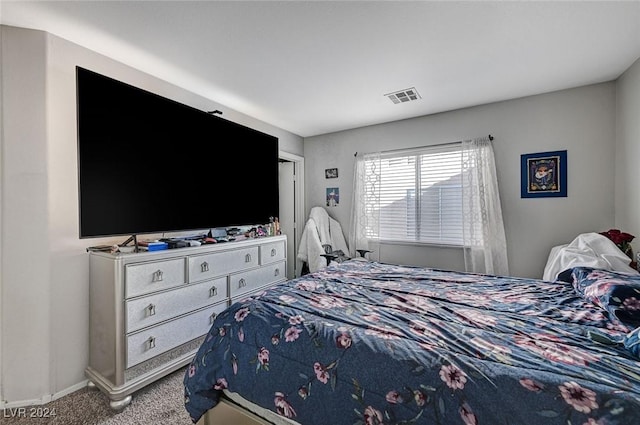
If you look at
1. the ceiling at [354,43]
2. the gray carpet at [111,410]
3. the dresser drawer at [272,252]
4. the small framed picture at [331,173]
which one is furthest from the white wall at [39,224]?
the small framed picture at [331,173]

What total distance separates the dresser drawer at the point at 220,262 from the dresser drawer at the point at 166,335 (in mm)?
309

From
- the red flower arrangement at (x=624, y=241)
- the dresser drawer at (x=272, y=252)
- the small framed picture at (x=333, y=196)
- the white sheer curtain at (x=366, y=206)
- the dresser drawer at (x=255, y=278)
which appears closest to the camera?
the red flower arrangement at (x=624, y=241)

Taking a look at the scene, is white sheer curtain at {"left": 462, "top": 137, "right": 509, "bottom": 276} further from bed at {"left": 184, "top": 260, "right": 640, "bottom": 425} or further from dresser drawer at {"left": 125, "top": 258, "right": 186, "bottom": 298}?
dresser drawer at {"left": 125, "top": 258, "right": 186, "bottom": 298}

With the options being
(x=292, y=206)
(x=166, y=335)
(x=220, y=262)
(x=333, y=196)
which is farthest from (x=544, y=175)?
(x=166, y=335)

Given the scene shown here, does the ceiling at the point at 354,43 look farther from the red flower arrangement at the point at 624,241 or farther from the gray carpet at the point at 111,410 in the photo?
the gray carpet at the point at 111,410

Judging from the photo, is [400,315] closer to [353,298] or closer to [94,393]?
[353,298]

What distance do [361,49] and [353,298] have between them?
1.85 metres

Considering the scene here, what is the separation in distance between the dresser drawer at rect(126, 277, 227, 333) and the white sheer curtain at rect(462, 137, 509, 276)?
2.77 m

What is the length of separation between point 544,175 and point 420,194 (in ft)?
4.23

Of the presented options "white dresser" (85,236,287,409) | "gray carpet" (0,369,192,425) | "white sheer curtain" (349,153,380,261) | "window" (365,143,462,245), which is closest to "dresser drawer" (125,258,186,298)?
"white dresser" (85,236,287,409)

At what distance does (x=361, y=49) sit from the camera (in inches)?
81.7

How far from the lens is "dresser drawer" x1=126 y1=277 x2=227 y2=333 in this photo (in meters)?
1.87

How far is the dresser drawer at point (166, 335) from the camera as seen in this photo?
1.86 m

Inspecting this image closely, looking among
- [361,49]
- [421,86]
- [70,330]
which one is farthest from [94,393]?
[421,86]
